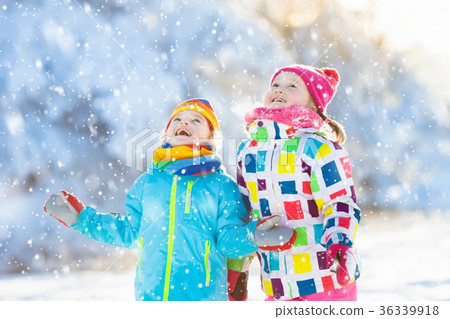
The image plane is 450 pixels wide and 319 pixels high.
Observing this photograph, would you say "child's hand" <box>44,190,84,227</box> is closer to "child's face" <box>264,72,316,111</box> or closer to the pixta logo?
the pixta logo

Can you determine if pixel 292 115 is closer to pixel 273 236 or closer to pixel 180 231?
pixel 273 236

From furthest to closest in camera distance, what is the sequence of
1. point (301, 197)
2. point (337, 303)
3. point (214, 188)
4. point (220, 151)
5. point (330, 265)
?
point (220, 151) → point (214, 188) → point (301, 197) → point (337, 303) → point (330, 265)

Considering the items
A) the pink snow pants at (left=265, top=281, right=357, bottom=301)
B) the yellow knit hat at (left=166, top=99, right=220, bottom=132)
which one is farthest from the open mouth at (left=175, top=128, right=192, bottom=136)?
the pink snow pants at (left=265, top=281, right=357, bottom=301)

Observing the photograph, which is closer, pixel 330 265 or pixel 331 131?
pixel 330 265

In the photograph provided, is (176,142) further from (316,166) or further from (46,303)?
(46,303)

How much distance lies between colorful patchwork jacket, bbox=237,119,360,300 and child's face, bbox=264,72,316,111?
23 centimetres

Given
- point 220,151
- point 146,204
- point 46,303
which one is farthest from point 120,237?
point 220,151

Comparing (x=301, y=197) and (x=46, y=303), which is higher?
(x=301, y=197)

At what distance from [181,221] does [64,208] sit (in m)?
0.83

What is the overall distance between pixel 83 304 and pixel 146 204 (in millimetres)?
674

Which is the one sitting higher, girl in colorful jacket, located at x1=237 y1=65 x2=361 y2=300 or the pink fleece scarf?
the pink fleece scarf

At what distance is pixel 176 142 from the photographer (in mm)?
3025

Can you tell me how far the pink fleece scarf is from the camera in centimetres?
279

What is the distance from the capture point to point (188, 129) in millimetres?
3121
